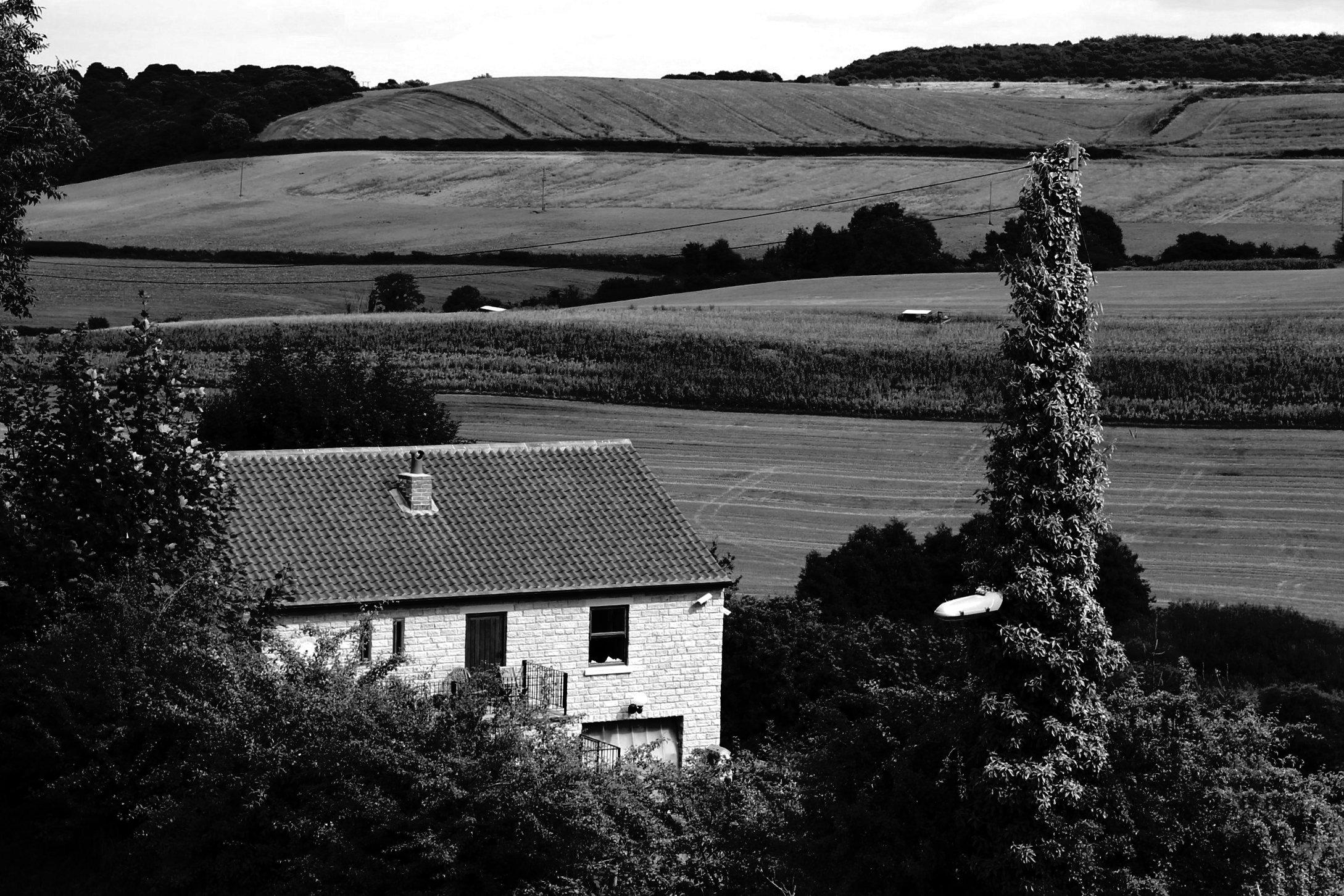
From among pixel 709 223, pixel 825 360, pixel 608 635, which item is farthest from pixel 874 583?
pixel 709 223

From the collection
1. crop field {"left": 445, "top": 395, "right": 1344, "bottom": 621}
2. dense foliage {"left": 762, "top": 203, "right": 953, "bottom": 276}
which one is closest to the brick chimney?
crop field {"left": 445, "top": 395, "right": 1344, "bottom": 621}

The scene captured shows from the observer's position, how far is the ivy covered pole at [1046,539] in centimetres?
1400

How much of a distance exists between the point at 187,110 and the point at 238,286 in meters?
48.9

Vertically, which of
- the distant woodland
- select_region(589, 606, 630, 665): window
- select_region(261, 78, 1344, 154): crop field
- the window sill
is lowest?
the window sill

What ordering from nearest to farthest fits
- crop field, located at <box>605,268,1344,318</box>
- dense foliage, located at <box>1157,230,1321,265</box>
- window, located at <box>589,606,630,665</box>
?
window, located at <box>589,606,630,665</box> → crop field, located at <box>605,268,1344,318</box> → dense foliage, located at <box>1157,230,1321,265</box>

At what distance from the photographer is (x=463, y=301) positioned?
75062mm

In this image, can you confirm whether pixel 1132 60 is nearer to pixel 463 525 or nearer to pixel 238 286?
pixel 238 286

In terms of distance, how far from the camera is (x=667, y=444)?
156 feet

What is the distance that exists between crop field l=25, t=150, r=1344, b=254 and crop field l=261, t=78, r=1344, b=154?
5.20m

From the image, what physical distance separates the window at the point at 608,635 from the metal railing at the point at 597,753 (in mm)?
1450

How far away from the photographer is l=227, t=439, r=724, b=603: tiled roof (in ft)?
83.9

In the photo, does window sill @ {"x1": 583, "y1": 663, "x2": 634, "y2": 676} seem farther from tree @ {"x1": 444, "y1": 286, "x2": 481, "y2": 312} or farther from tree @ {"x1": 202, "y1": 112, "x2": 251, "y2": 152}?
tree @ {"x1": 202, "y1": 112, "x2": 251, "y2": 152}

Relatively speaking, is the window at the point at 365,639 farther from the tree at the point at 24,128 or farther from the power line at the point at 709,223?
the power line at the point at 709,223

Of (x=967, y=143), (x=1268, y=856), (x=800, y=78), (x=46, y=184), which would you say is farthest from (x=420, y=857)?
(x=800, y=78)
